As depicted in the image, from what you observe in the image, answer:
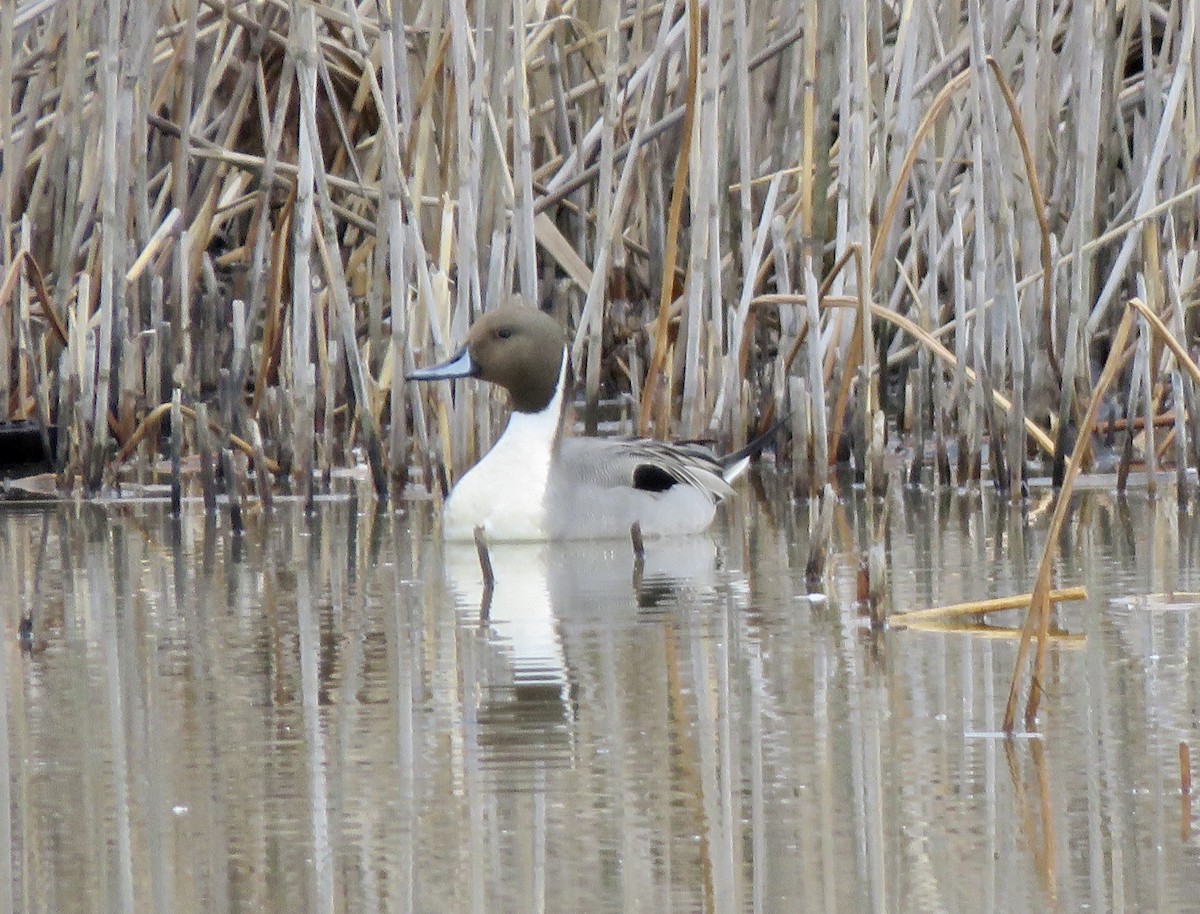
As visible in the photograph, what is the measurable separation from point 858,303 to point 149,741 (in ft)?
10.5

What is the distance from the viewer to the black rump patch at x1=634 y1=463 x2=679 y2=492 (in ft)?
20.7

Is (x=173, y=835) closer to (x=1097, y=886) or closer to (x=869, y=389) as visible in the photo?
(x=1097, y=886)

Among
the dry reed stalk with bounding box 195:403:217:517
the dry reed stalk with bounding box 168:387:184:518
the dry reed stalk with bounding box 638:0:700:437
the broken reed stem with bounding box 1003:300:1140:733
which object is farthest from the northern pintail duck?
the broken reed stem with bounding box 1003:300:1140:733

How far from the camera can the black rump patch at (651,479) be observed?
6.30m

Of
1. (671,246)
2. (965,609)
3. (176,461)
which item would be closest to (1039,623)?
(965,609)

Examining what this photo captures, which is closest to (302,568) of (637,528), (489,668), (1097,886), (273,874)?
(637,528)

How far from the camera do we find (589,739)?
342 centimetres

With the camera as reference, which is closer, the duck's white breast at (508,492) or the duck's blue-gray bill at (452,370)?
the duck's white breast at (508,492)

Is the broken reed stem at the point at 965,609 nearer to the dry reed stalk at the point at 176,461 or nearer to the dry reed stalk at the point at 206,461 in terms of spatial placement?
the dry reed stalk at the point at 206,461

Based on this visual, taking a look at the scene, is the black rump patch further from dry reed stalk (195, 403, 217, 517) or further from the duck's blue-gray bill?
dry reed stalk (195, 403, 217, 517)

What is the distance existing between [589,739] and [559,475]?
9.57ft

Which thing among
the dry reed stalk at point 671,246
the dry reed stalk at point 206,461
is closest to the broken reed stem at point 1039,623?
the dry reed stalk at point 671,246

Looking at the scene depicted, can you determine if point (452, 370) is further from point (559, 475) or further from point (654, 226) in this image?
point (654, 226)

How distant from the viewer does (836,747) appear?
330 centimetres
